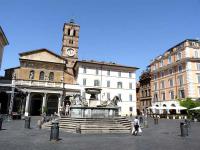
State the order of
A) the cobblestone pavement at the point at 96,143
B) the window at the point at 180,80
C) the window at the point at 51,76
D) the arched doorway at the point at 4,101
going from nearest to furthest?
the cobblestone pavement at the point at 96,143
the arched doorway at the point at 4,101
the window at the point at 180,80
the window at the point at 51,76

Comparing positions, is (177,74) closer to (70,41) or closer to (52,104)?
(52,104)

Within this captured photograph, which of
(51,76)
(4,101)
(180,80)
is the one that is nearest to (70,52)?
(51,76)

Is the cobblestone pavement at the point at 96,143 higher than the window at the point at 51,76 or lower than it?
lower

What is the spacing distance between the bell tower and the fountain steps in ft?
138

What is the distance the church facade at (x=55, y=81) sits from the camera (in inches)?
1527

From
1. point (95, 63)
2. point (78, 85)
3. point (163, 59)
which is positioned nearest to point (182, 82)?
point (163, 59)

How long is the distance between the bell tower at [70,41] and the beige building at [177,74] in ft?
79.4

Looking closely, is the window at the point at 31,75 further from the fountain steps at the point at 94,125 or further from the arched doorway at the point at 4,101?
the fountain steps at the point at 94,125

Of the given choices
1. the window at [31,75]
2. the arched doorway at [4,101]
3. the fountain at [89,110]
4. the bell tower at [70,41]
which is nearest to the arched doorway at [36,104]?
the window at [31,75]

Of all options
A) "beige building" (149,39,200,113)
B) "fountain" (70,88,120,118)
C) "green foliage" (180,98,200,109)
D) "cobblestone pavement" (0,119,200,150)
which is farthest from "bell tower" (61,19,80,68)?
"cobblestone pavement" (0,119,200,150)

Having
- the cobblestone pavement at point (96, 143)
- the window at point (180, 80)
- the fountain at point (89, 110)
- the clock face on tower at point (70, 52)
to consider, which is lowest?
the cobblestone pavement at point (96, 143)

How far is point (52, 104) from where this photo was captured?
141ft

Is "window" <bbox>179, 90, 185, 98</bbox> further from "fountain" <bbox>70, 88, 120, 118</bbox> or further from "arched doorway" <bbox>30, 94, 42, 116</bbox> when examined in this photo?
"arched doorway" <bbox>30, 94, 42, 116</bbox>

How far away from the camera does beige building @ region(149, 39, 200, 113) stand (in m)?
41.4
